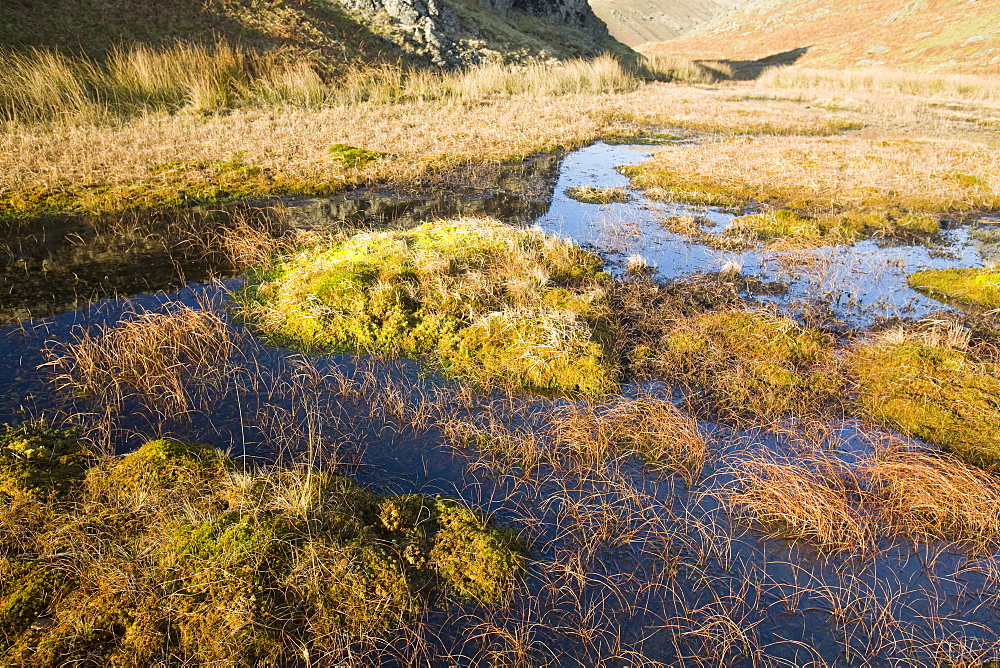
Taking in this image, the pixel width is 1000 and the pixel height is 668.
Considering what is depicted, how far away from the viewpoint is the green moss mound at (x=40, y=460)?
11.5ft

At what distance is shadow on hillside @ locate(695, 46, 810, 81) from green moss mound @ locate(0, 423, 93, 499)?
168ft

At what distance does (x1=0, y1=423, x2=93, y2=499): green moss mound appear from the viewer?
350cm

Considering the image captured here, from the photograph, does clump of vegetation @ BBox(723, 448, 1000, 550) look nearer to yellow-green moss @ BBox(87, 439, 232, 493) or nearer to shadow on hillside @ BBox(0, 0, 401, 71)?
yellow-green moss @ BBox(87, 439, 232, 493)

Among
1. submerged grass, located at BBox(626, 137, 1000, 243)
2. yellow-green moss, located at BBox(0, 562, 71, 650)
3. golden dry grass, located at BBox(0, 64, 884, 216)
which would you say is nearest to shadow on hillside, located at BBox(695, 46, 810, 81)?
golden dry grass, located at BBox(0, 64, 884, 216)

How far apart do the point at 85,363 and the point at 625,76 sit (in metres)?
33.4

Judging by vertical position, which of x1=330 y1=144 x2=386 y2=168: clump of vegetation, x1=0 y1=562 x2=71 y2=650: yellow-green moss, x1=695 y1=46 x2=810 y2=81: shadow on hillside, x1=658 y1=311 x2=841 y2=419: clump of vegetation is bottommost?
x1=658 y1=311 x2=841 y2=419: clump of vegetation

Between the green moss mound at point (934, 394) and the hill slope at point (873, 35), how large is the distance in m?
53.1

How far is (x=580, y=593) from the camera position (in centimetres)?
314

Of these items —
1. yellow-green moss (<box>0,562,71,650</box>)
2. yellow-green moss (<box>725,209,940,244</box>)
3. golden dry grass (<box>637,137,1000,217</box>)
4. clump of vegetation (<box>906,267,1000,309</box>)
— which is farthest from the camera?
golden dry grass (<box>637,137,1000,217</box>)

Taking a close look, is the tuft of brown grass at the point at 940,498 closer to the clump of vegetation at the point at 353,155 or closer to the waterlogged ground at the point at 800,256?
the waterlogged ground at the point at 800,256

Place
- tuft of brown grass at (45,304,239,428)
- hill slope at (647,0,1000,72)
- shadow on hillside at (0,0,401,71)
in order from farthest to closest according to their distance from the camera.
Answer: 1. hill slope at (647,0,1000,72)
2. shadow on hillside at (0,0,401,71)
3. tuft of brown grass at (45,304,239,428)

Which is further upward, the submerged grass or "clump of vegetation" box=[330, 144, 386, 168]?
"clump of vegetation" box=[330, 144, 386, 168]

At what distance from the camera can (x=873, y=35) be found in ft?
201

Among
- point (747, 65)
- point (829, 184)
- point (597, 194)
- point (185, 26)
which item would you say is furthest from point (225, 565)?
point (747, 65)
